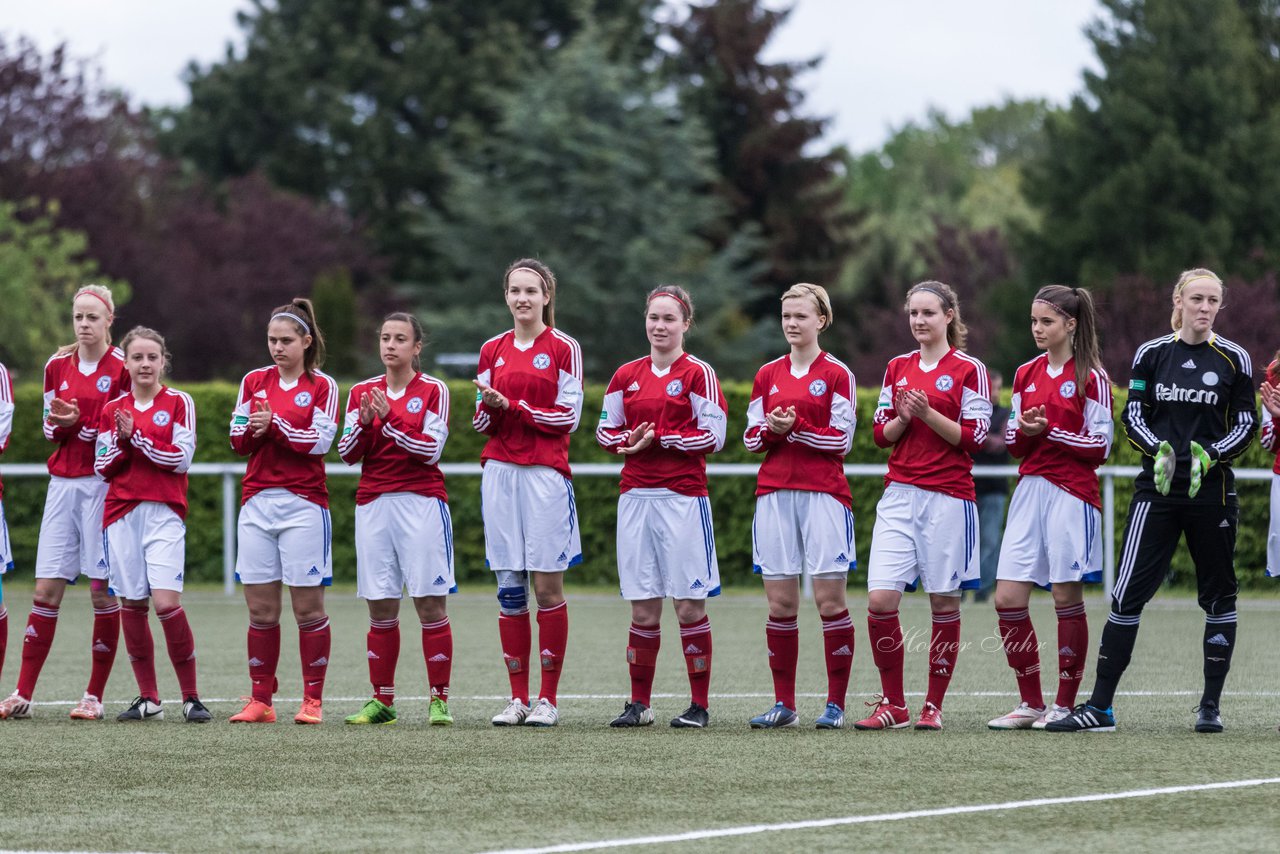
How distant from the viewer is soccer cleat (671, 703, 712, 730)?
8.33m

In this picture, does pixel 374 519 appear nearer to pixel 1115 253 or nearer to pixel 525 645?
pixel 525 645

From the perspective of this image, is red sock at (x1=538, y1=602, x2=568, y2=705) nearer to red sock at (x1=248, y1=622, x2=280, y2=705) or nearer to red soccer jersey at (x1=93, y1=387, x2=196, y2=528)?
red sock at (x1=248, y1=622, x2=280, y2=705)

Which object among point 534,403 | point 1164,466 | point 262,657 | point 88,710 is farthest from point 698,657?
point 88,710

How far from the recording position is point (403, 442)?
27.8 feet

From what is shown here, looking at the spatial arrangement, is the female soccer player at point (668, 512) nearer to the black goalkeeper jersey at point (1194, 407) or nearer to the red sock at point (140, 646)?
the black goalkeeper jersey at point (1194, 407)

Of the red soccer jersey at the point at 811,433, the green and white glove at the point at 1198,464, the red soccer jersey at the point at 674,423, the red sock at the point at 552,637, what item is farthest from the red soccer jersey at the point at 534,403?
the green and white glove at the point at 1198,464

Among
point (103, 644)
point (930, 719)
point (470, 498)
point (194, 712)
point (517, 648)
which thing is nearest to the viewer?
point (930, 719)

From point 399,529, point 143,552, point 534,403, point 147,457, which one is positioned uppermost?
point 534,403

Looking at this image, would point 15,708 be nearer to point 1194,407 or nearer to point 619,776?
point 619,776

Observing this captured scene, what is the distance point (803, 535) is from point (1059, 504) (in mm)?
1198

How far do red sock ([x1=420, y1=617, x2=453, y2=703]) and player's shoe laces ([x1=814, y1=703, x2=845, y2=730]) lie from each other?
1.80 m

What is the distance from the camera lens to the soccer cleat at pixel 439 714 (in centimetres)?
845

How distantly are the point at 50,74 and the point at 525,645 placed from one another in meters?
32.3

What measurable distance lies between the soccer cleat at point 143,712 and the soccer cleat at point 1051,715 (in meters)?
4.29
